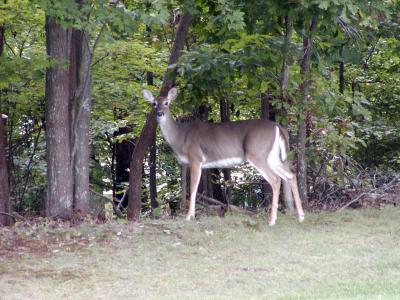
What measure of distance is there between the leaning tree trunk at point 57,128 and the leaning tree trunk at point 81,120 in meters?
0.26

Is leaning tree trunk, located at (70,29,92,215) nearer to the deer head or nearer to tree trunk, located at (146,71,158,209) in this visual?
the deer head

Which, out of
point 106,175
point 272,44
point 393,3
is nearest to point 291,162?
point 272,44

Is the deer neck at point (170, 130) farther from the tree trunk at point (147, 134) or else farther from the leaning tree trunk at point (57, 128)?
the leaning tree trunk at point (57, 128)

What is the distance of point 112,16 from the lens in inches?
367

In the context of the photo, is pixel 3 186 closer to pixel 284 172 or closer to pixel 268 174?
pixel 268 174

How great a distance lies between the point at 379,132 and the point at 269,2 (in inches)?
246

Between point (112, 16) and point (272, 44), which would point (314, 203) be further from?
point (112, 16)

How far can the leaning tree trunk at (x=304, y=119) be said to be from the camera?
11.9m

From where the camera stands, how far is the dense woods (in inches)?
417

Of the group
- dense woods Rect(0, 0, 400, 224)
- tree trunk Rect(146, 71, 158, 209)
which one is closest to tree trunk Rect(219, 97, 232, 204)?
dense woods Rect(0, 0, 400, 224)

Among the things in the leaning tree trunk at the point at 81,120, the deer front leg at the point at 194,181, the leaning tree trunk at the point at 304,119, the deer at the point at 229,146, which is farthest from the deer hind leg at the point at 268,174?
the leaning tree trunk at the point at 81,120

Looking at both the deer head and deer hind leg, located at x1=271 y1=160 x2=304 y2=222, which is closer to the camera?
deer hind leg, located at x1=271 y1=160 x2=304 y2=222

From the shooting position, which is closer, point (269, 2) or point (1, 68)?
point (269, 2)

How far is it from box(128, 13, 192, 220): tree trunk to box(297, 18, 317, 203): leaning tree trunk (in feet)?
6.25
